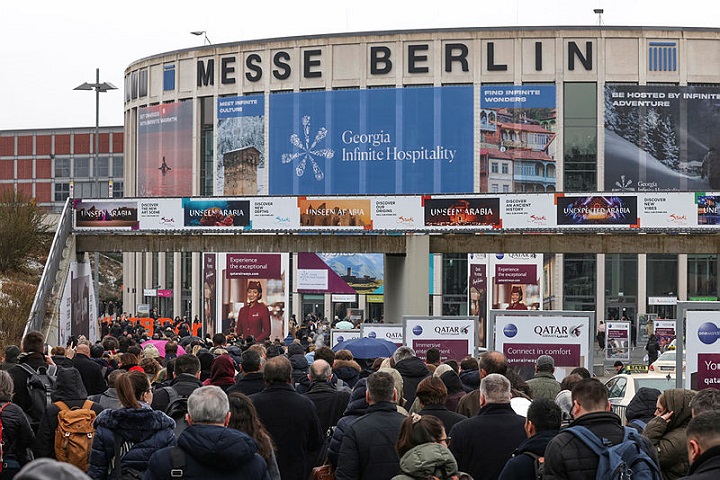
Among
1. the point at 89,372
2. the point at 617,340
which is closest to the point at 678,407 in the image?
the point at 89,372

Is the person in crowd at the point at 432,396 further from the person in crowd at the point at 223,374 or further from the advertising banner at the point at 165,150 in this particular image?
the advertising banner at the point at 165,150

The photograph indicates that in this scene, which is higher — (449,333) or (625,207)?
(625,207)

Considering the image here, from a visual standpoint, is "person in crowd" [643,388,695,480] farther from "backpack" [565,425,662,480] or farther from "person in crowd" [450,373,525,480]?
"backpack" [565,425,662,480]

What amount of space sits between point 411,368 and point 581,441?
646 cm

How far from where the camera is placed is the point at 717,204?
3359cm

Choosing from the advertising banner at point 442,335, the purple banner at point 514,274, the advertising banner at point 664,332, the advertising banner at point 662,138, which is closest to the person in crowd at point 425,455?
the advertising banner at point 442,335

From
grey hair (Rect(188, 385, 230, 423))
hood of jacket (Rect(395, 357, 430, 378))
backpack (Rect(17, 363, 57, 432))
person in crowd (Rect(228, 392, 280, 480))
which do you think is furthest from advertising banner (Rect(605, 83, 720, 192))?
grey hair (Rect(188, 385, 230, 423))

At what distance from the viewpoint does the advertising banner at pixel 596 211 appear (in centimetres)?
3353

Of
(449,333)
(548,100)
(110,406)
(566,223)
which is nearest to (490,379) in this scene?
(110,406)

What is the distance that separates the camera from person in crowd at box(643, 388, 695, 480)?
28.4 feet

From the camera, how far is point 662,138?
7169cm

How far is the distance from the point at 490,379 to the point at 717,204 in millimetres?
25956

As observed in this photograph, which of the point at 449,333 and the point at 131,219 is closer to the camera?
the point at 449,333

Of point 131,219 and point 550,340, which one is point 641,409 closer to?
point 550,340
